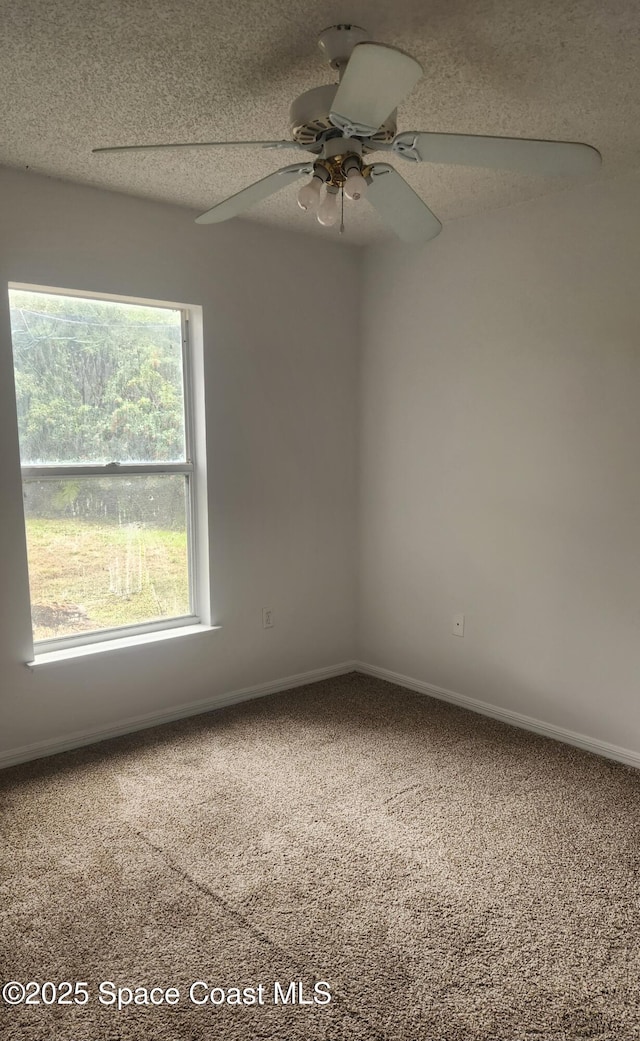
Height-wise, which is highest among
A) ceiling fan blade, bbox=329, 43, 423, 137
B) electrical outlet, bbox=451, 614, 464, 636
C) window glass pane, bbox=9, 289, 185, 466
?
ceiling fan blade, bbox=329, 43, 423, 137

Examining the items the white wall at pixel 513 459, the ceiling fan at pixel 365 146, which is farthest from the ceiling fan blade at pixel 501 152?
the white wall at pixel 513 459

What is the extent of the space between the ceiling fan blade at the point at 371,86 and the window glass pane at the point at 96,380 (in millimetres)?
1739

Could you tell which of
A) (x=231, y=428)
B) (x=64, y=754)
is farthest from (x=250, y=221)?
(x=64, y=754)

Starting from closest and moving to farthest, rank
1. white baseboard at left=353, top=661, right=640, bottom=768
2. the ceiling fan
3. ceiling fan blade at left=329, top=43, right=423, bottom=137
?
ceiling fan blade at left=329, top=43, right=423, bottom=137
the ceiling fan
white baseboard at left=353, top=661, right=640, bottom=768

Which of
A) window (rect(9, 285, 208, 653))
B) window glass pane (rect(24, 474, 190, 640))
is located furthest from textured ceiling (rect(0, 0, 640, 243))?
window glass pane (rect(24, 474, 190, 640))

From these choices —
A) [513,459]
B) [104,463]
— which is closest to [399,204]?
[513,459]

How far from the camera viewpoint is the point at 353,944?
69.6 inches

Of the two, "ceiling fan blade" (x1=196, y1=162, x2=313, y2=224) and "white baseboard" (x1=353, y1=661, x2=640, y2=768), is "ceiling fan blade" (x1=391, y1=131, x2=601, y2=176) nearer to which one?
"ceiling fan blade" (x1=196, y1=162, x2=313, y2=224)

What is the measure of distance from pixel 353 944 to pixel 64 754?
5.29 feet

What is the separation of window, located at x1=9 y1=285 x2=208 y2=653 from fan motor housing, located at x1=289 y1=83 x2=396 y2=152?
1.51 metres

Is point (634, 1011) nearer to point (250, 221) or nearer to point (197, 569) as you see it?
point (197, 569)

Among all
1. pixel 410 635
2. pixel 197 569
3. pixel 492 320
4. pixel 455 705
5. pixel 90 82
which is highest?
pixel 90 82

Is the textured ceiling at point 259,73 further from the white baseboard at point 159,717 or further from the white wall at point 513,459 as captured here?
the white baseboard at point 159,717

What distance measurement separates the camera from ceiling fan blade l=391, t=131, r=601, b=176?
153cm
